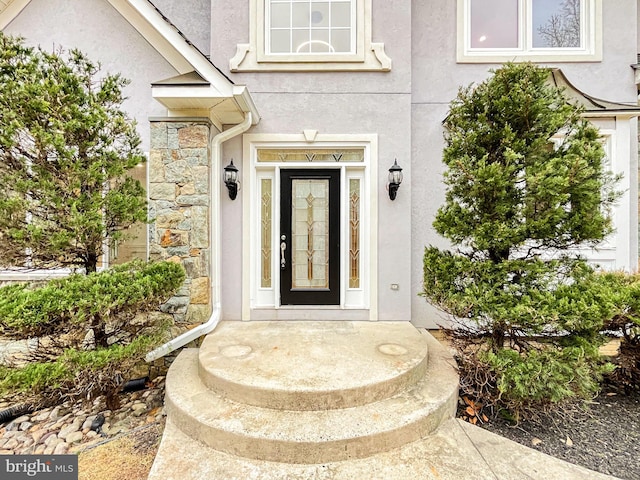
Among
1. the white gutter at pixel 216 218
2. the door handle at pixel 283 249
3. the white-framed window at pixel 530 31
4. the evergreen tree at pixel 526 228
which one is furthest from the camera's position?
the white-framed window at pixel 530 31

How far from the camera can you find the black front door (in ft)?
16.0

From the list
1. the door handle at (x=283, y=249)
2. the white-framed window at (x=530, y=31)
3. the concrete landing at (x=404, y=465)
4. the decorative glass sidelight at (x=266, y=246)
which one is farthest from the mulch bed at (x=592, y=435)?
the white-framed window at (x=530, y=31)

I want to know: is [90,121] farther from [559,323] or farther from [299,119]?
[559,323]

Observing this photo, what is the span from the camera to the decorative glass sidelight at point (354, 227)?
488 centimetres

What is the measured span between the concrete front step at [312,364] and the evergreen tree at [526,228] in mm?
886

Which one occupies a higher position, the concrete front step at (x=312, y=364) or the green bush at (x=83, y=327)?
the green bush at (x=83, y=327)

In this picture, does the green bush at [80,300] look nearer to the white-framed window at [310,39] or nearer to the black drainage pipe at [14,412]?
the black drainage pipe at [14,412]

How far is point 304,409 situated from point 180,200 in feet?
10.3

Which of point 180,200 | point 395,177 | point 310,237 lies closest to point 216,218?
point 180,200

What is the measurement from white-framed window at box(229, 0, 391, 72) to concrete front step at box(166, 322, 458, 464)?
441 cm

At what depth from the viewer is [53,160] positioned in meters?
3.05

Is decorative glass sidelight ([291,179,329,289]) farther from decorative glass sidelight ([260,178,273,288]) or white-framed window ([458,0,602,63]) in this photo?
white-framed window ([458,0,602,63])

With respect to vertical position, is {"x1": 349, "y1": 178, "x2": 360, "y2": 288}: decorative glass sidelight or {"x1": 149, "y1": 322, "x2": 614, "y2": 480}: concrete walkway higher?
{"x1": 349, "y1": 178, "x2": 360, "y2": 288}: decorative glass sidelight

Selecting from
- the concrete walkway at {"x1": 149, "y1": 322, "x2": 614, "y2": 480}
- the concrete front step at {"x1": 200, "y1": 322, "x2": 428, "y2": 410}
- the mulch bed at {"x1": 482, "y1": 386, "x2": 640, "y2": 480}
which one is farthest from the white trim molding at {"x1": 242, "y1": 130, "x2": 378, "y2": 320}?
the mulch bed at {"x1": 482, "y1": 386, "x2": 640, "y2": 480}
